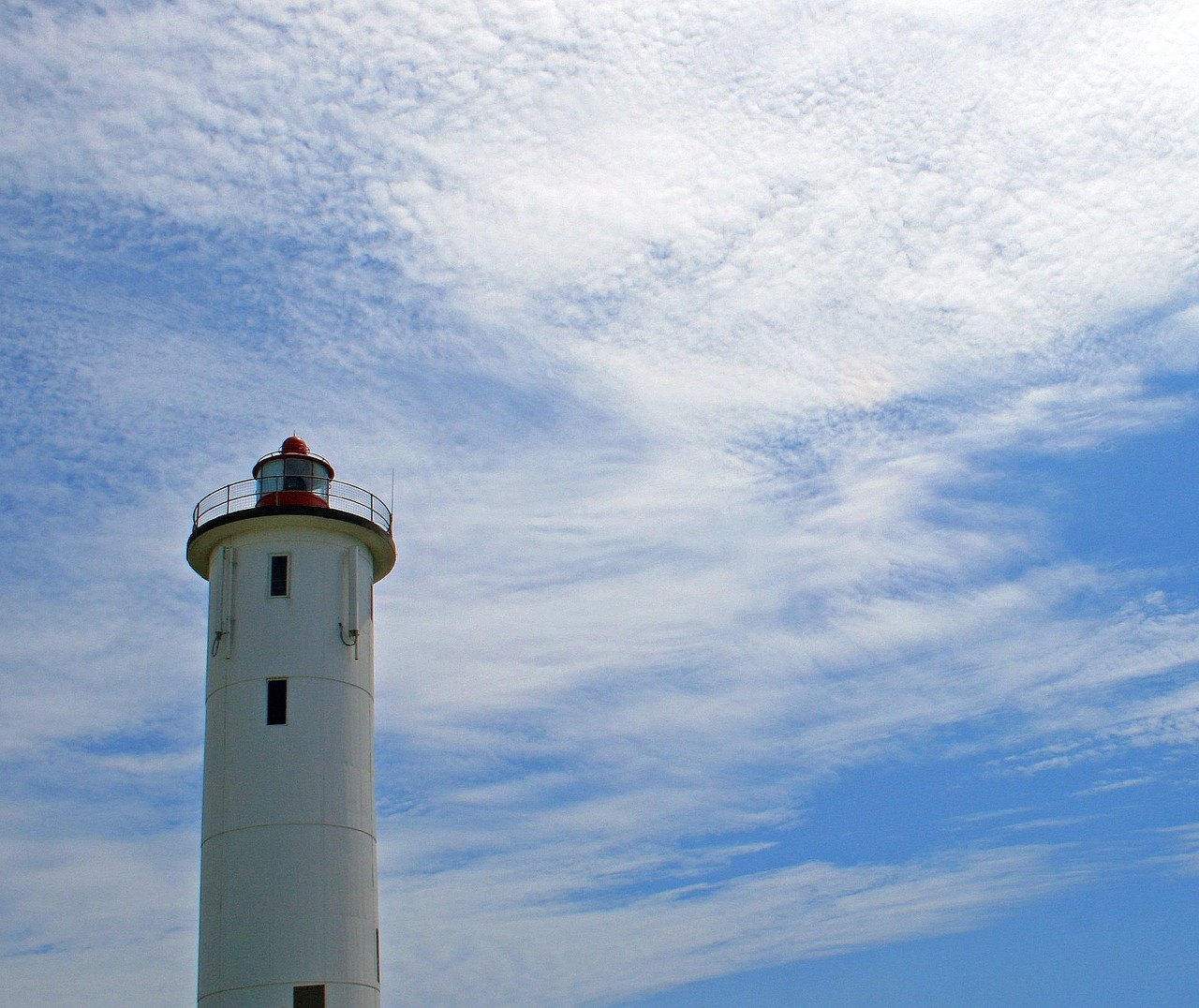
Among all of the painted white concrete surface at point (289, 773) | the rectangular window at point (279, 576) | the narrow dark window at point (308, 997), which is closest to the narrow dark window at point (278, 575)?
the rectangular window at point (279, 576)

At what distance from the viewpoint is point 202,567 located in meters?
35.4

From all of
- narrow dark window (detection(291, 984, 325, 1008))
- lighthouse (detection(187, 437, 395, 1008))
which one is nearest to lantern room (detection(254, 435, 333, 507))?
lighthouse (detection(187, 437, 395, 1008))

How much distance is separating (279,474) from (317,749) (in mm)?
7934

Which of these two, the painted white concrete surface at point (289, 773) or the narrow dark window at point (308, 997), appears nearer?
the narrow dark window at point (308, 997)

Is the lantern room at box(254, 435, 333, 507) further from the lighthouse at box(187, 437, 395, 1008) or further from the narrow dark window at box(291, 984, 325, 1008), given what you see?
the narrow dark window at box(291, 984, 325, 1008)

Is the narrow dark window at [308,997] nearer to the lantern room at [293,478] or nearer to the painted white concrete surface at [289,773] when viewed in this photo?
the painted white concrete surface at [289,773]

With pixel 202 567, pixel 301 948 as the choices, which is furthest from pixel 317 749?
pixel 202 567

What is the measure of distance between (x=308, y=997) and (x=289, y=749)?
5.80 meters

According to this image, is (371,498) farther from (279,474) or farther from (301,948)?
(301,948)

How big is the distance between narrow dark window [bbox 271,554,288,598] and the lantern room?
1710 mm

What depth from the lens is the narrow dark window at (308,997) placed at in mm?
28969

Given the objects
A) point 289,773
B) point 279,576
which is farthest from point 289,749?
point 279,576

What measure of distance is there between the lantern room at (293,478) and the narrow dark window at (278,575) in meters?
1.71

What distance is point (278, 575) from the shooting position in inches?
1309
